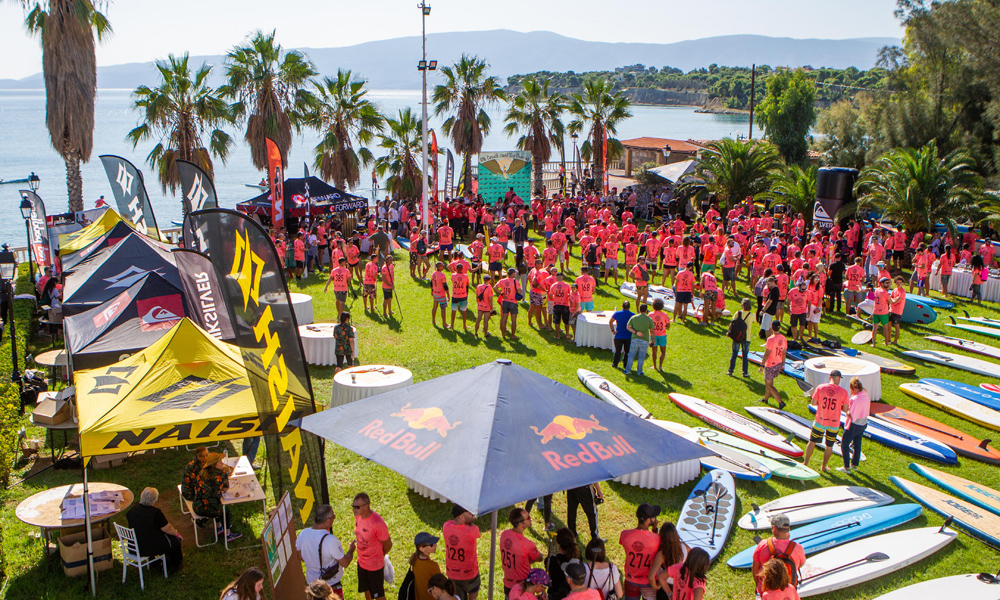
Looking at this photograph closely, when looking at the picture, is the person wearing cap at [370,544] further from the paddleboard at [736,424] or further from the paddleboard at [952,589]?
the paddleboard at [736,424]

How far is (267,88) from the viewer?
1019 inches

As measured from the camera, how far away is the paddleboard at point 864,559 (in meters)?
6.85

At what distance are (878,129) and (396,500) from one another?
3380 cm

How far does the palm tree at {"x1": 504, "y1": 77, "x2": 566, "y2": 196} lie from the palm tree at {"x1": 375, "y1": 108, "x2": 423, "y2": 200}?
18.8 ft

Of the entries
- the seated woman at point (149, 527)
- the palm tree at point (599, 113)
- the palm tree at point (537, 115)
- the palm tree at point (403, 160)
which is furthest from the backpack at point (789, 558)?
the palm tree at point (599, 113)

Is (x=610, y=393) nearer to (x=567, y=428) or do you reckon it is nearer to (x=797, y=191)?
(x=567, y=428)

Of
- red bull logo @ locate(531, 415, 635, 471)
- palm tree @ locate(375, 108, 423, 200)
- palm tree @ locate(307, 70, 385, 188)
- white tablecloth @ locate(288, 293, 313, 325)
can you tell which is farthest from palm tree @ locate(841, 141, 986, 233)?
red bull logo @ locate(531, 415, 635, 471)

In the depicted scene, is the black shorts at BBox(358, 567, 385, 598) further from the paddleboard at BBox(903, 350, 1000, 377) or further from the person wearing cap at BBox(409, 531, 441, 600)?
the paddleboard at BBox(903, 350, 1000, 377)

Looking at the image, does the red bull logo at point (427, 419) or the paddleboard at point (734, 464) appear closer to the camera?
the red bull logo at point (427, 419)

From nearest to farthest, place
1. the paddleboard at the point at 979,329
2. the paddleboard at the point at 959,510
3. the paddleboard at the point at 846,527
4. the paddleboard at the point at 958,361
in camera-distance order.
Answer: the paddleboard at the point at 846,527 < the paddleboard at the point at 959,510 < the paddleboard at the point at 958,361 < the paddleboard at the point at 979,329

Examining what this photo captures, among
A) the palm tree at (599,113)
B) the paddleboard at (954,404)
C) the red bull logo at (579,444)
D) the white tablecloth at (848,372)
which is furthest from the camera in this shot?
the palm tree at (599,113)

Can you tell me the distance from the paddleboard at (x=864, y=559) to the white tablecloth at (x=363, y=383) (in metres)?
5.93

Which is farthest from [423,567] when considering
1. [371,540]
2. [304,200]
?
[304,200]

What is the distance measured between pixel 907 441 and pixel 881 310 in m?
5.53
